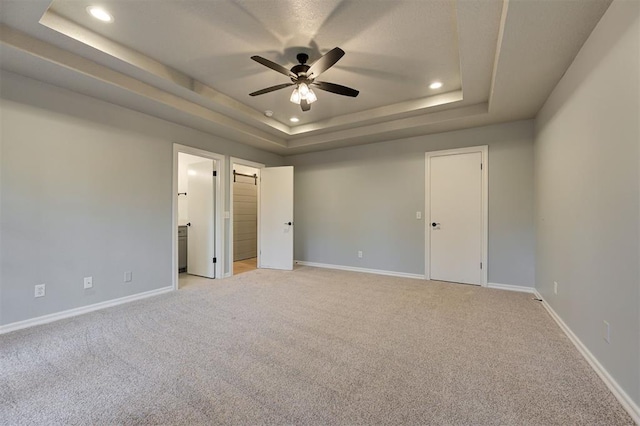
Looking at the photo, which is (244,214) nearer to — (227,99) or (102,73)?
(227,99)

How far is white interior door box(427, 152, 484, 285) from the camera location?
13.4ft

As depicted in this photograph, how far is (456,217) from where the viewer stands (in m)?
4.23

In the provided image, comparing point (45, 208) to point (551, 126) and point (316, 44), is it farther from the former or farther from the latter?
point (551, 126)

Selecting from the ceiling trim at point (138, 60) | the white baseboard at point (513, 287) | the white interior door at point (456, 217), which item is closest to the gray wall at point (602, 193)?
the white baseboard at point (513, 287)

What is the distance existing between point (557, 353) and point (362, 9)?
308 centimetres

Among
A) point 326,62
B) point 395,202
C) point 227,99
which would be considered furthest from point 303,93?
point 395,202

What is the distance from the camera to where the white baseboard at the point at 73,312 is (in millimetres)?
2520

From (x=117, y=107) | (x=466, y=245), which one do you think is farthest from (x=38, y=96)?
(x=466, y=245)

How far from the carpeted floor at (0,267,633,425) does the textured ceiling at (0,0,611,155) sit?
7.92ft

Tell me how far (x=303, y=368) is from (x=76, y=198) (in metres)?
3.03

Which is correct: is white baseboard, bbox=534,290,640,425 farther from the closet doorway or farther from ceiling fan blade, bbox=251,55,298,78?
the closet doorway

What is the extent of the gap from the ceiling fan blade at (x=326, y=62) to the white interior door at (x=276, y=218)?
2.81m

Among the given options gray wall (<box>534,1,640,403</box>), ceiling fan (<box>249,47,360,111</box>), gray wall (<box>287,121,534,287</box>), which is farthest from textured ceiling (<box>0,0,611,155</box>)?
gray wall (<box>287,121,534,287</box>)

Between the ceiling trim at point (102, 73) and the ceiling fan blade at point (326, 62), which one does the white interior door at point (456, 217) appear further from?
the ceiling trim at point (102, 73)
